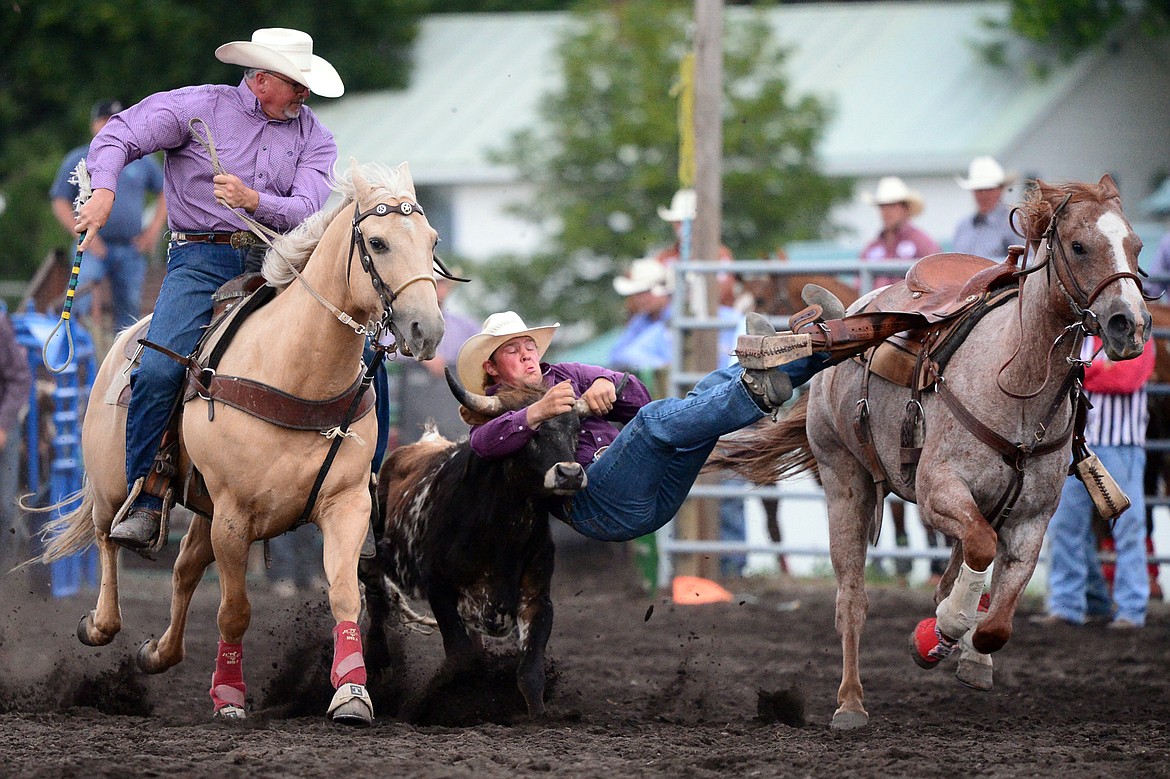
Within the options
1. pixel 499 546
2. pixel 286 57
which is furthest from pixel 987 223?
pixel 286 57

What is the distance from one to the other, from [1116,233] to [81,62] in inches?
994

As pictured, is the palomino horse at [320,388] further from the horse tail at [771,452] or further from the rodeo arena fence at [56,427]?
the rodeo arena fence at [56,427]

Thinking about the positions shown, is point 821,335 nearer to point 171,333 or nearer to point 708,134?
point 171,333

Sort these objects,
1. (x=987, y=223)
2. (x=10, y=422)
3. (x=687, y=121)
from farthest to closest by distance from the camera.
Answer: (x=687, y=121)
(x=987, y=223)
(x=10, y=422)

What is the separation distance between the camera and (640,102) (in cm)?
2086

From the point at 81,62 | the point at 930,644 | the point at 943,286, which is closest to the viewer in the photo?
the point at 930,644

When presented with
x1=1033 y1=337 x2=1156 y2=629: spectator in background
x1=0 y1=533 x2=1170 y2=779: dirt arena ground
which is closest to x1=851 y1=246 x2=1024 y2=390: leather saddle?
x1=0 y1=533 x2=1170 y2=779: dirt arena ground

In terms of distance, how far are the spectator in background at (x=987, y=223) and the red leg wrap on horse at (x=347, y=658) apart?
592 centimetres

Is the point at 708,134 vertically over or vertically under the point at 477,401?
over

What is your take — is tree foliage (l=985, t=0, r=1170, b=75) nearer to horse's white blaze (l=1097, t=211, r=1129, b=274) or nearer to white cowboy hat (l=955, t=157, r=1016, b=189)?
white cowboy hat (l=955, t=157, r=1016, b=189)

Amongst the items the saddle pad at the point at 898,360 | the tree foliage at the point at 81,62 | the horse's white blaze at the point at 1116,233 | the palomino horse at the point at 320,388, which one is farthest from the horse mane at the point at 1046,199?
the tree foliage at the point at 81,62

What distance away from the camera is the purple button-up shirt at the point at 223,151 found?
225 inches

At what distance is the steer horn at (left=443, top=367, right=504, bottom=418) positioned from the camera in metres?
5.78

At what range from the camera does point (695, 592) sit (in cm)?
986
